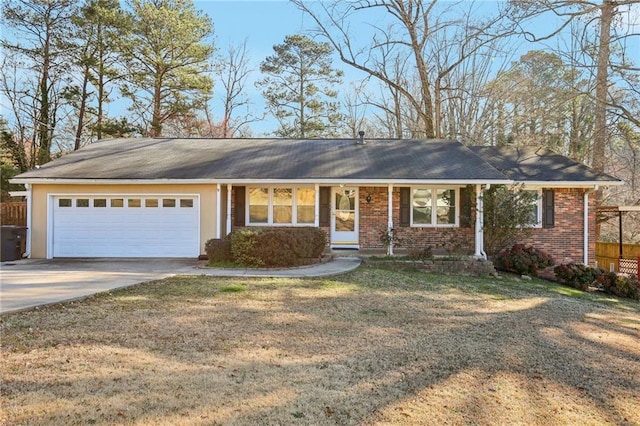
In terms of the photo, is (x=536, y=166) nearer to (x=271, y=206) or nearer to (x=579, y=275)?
(x=579, y=275)

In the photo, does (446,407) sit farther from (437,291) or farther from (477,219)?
(477,219)

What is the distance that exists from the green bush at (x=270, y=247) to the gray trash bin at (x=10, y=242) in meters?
6.33

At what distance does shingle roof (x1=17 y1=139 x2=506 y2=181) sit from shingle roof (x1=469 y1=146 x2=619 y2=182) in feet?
4.46

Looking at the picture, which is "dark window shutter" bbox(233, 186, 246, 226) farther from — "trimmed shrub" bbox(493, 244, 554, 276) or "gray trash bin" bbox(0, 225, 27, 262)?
"trimmed shrub" bbox(493, 244, 554, 276)

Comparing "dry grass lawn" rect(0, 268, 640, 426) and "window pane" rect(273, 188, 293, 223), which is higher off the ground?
"window pane" rect(273, 188, 293, 223)

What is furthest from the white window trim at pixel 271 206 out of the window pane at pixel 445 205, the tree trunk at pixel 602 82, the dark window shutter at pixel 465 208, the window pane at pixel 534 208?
the tree trunk at pixel 602 82

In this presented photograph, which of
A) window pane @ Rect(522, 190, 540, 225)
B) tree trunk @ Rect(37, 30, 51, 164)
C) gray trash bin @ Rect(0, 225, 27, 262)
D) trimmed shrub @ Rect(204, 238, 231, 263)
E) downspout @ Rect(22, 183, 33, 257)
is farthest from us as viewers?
tree trunk @ Rect(37, 30, 51, 164)

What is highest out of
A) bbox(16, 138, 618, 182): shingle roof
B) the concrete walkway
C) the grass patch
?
bbox(16, 138, 618, 182): shingle roof

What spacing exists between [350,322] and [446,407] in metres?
2.49

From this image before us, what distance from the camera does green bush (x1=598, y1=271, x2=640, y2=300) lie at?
11320mm

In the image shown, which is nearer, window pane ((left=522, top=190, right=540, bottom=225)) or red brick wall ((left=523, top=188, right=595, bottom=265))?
window pane ((left=522, top=190, right=540, bottom=225))

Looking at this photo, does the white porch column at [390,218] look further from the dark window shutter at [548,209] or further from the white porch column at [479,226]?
the dark window shutter at [548,209]

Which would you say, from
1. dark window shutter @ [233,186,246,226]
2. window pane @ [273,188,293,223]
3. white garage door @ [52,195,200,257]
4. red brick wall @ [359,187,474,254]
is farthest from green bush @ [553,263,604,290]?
white garage door @ [52,195,200,257]

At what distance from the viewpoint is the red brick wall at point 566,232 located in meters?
13.5
